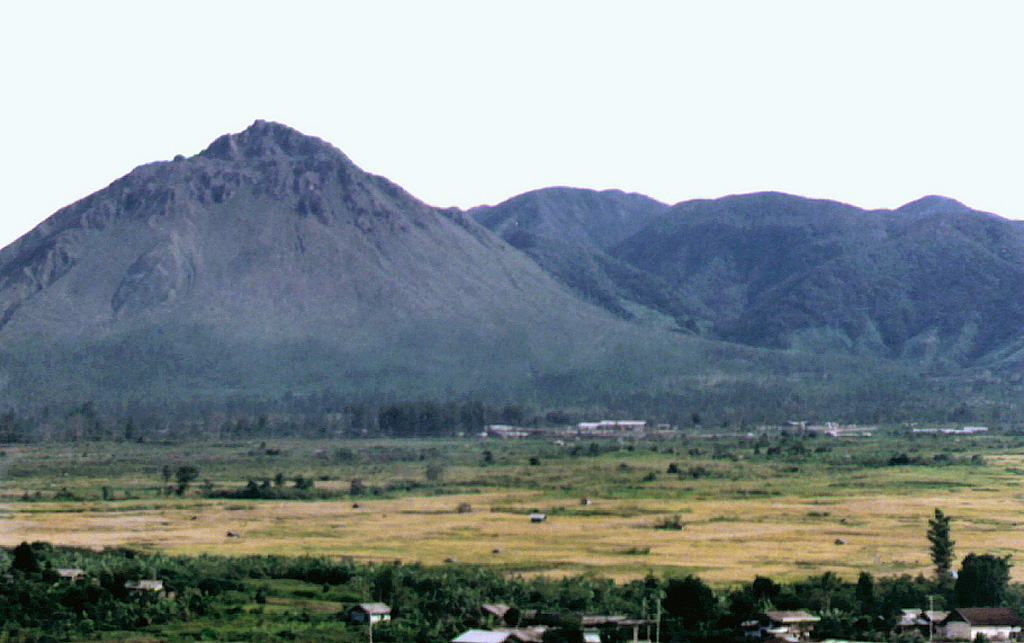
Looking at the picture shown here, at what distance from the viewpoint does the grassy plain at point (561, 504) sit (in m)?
71.1

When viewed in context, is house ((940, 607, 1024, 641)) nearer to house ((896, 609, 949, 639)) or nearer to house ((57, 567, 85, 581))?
house ((896, 609, 949, 639))

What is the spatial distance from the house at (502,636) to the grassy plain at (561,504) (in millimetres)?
14533

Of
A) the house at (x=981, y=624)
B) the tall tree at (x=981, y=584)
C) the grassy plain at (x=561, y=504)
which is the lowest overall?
the house at (x=981, y=624)

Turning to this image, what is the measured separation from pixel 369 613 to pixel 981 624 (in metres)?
17.9

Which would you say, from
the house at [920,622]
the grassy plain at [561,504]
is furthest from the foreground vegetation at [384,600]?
the grassy plain at [561,504]

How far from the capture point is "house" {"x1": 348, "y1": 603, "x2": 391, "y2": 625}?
174 feet

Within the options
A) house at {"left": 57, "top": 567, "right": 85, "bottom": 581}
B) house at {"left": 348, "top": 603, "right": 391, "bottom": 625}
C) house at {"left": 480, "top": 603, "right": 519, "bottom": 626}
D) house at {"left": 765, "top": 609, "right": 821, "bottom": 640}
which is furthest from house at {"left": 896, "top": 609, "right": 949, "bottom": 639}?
house at {"left": 57, "top": 567, "right": 85, "bottom": 581}

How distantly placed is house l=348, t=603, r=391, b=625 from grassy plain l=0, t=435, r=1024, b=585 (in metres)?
12.2

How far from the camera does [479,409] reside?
170 meters

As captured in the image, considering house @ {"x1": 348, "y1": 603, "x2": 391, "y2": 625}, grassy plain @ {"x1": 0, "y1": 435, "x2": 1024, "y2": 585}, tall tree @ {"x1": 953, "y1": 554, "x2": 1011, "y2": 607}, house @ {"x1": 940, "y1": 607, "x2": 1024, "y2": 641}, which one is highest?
grassy plain @ {"x1": 0, "y1": 435, "x2": 1024, "y2": 585}

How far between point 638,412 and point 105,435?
58517mm

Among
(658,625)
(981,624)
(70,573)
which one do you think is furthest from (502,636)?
(70,573)

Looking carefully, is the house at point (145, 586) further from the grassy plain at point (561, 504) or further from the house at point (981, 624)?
the house at point (981, 624)

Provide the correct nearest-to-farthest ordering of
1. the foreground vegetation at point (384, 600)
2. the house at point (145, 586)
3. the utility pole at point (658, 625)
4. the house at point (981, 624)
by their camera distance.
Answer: the utility pole at point (658, 625) → the foreground vegetation at point (384, 600) → the house at point (981, 624) → the house at point (145, 586)
